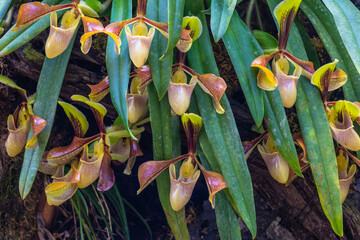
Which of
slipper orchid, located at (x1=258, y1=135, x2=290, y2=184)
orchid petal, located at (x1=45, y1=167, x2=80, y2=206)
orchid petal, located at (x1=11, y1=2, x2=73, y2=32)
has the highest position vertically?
orchid petal, located at (x1=11, y1=2, x2=73, y2=32)

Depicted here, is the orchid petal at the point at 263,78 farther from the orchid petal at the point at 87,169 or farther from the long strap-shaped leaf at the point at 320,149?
the orchid petal at the point at 87,169

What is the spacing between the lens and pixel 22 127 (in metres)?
0.85

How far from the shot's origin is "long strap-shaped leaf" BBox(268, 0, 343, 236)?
79cm

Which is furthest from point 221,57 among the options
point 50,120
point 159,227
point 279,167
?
point 159,227

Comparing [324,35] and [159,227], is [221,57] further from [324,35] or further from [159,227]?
[159,227]

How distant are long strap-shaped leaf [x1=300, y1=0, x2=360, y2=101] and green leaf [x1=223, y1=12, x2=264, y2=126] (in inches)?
8.2

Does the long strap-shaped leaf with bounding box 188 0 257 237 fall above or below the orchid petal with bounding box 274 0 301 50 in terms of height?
below

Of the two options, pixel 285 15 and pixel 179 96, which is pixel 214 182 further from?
pixel 285 15

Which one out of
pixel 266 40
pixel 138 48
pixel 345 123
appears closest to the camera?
pixel 138 48

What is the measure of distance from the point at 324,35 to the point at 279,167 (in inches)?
15.1

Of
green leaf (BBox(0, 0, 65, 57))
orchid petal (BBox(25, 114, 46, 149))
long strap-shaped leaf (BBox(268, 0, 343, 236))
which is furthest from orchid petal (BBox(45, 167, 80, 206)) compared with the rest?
long strap-shaped leaf (BBox(268, 0, 343, 236))

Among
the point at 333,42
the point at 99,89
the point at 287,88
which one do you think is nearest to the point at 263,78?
the point at 287,88

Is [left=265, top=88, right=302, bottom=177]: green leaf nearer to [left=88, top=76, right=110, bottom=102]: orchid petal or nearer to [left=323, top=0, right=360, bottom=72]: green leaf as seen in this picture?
[left=323, top=0, right=360, bottom=72]: green leaf

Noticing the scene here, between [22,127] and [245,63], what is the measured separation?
1.93 feet
